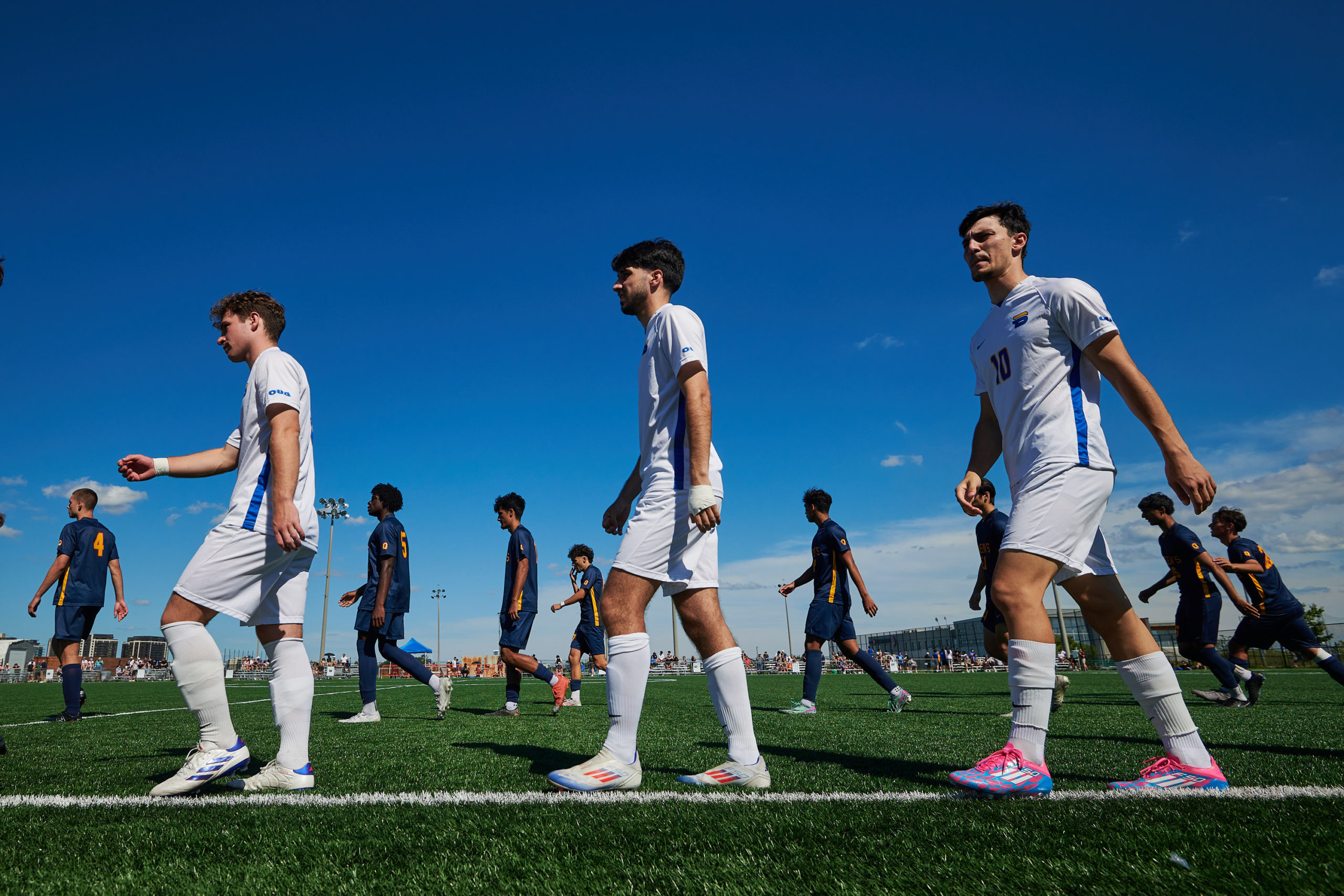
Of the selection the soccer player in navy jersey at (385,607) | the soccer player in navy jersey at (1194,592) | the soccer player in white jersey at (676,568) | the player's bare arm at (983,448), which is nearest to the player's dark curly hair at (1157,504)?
the soccer player in navy jersey at (1194,592)

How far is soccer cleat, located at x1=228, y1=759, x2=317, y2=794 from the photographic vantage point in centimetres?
304

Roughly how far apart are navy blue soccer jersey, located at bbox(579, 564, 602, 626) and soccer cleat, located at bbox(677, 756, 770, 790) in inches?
299

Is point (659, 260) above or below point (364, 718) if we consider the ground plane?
above

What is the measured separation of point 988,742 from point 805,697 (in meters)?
3.18

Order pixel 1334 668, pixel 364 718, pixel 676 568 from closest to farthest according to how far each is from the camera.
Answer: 1. pixel 676 568
2. pixel 364 718
3. pixel 1334 668

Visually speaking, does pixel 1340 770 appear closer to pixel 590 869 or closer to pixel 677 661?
pixel 590 869

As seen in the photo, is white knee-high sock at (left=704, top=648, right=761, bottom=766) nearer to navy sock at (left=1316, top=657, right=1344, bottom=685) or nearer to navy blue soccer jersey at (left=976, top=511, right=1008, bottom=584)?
navy blue soccer jersey at (left=976, top=511, right=1008, bottom=584)

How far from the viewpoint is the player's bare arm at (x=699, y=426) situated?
10.1ft

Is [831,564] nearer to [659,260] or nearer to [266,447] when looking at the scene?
[659,260]

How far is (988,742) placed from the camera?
461 centimetres

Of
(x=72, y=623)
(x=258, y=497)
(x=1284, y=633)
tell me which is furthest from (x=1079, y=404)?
(x=72, y=623)

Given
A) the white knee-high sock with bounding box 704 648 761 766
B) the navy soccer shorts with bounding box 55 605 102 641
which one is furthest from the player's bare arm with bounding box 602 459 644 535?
the navy soccer shorts with bounding box 55 605 102 641

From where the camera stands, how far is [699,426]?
Answer: 125 inches

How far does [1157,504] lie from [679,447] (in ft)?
21.9
